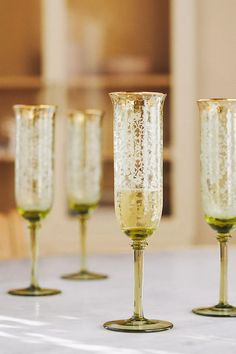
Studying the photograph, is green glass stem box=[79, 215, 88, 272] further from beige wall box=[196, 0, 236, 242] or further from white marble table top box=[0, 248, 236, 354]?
beige wall box=[196, 0, 236, 242]

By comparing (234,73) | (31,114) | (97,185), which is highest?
(234,73)

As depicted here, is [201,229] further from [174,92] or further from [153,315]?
[153,315]

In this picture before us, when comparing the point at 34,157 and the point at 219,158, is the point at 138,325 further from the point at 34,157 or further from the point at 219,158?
the point at 34,157

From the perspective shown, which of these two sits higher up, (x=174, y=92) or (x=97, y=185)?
(x=174, y=92)

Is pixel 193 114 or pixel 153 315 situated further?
pixel 193 114

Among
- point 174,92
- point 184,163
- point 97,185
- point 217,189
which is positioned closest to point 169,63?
point 174,92

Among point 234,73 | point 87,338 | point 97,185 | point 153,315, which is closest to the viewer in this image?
point 87,338
